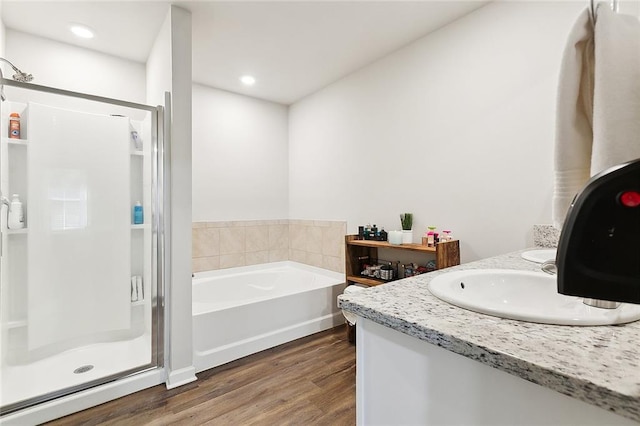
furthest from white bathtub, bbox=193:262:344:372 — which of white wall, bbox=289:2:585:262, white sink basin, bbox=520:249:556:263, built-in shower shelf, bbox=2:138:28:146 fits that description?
white sink basin, bbox=520:249:556:263

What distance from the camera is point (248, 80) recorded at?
3131 millimetres

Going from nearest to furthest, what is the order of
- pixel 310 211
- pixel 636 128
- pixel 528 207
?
pixel 636 128, pixel 528 207, pixel 310 211

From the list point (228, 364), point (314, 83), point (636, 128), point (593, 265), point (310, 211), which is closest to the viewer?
point (593, 265)

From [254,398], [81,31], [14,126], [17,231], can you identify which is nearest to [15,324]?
[17,231]

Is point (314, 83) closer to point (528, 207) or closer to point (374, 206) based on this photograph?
point (374, 206)

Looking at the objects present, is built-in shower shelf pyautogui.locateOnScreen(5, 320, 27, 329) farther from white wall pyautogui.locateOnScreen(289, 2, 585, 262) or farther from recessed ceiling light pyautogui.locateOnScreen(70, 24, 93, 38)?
white wall pyautogui.locateOnScreen(289, 2, 585, 262)

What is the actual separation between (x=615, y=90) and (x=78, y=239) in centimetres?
283

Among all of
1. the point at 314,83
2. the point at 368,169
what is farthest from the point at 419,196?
the point at 314,83

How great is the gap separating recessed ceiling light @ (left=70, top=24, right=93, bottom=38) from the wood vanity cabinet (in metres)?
2.57

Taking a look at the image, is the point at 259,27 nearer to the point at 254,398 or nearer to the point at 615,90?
the point at 615,90

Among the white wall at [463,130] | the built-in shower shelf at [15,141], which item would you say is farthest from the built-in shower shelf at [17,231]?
the white wall at [463,130]

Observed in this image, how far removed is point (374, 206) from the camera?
2.82 meters

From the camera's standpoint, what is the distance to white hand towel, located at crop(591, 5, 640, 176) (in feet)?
1.97

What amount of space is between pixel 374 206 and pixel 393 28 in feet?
4.77
